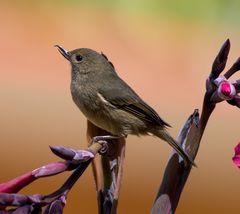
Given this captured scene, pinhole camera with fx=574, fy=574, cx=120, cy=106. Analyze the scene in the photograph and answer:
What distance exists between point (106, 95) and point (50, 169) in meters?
0.61

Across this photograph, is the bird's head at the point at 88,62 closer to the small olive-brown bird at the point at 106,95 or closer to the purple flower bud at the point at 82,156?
the small olive-brown bird at the point at 106,95

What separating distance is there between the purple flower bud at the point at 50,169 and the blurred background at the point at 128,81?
108 cm

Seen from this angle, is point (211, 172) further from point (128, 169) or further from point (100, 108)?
point (100, 108)

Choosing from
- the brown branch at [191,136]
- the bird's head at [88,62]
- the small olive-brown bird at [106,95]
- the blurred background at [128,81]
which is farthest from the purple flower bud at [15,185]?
the blurred background at [128,81]

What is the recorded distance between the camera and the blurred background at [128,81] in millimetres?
1534

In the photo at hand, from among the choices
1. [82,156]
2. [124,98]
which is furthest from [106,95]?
[82,156]

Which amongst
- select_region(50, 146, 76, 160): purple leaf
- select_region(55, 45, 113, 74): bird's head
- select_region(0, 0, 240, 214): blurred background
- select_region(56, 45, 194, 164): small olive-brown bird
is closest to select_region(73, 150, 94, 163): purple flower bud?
select_region(50, 146, 76, 160): purple leaf

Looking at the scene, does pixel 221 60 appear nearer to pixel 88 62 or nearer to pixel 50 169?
pixel 50 169

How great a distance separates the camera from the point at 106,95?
983mm

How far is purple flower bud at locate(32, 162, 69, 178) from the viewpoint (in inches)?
14.9

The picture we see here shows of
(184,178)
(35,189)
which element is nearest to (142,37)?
(35,189)

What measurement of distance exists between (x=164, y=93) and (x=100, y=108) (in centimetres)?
66

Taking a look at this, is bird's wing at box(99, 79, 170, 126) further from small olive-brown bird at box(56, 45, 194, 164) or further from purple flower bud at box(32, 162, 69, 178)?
purple flower bud at box(32, 162, 69, 178)

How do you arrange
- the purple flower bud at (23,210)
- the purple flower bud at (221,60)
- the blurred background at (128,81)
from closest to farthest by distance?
the purple flower bud at (23,210) → the purple flower bud at (221,60) → the blurred background at (128,81)
